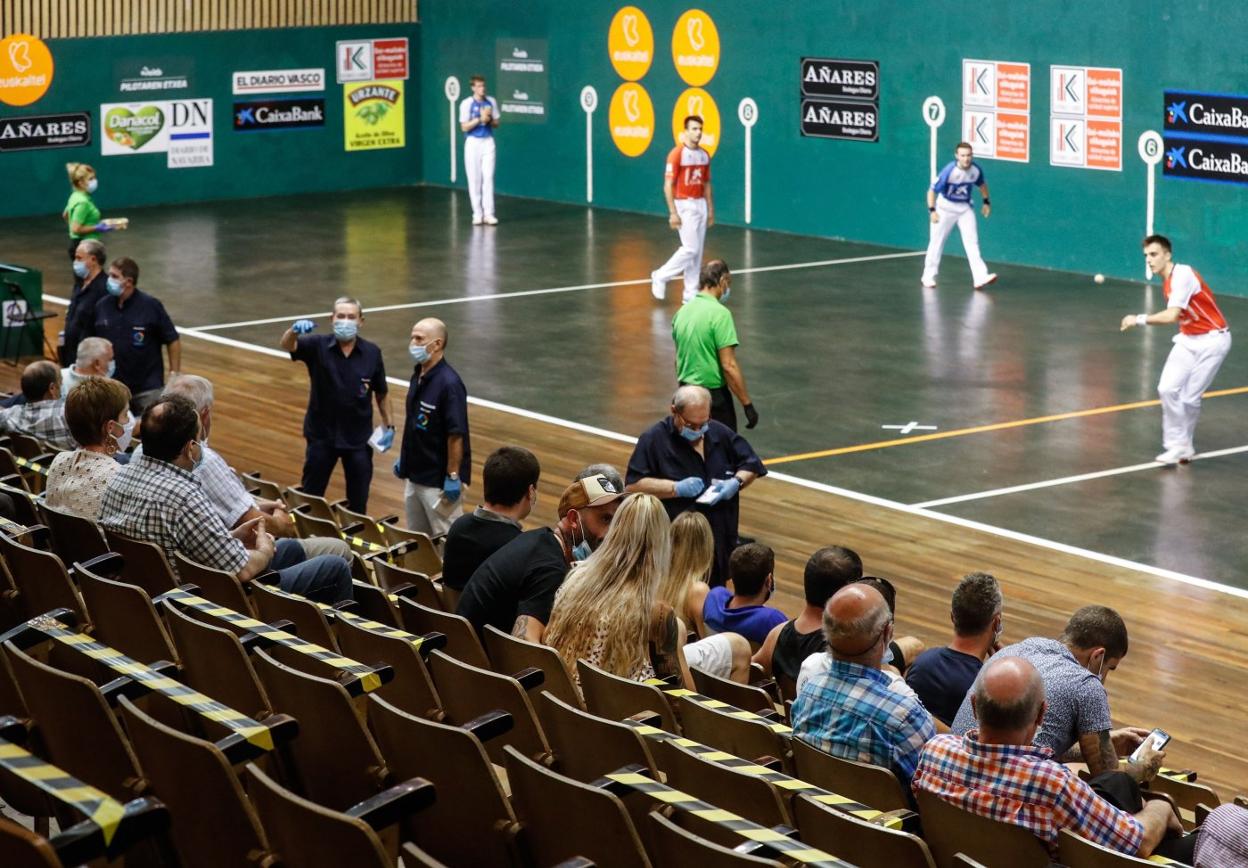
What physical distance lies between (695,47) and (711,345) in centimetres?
1693

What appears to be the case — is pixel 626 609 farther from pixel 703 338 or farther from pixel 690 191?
pixel 690 191

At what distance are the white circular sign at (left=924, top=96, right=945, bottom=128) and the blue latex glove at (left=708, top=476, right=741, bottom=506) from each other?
15.7 m

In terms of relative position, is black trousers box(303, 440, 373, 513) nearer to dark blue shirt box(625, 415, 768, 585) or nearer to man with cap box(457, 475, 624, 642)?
dark blue shirt box(625, 415, 768, 585)

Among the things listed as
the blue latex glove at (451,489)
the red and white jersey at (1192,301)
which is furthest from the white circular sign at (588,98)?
the blue latex glove at (451,489)

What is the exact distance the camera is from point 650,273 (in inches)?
961

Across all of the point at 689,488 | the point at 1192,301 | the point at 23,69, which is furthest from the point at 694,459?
the point at 23,69

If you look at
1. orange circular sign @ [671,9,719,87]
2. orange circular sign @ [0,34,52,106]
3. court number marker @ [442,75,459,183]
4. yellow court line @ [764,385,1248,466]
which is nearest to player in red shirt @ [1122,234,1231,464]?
yellow court line @ [764,385,1248,466]

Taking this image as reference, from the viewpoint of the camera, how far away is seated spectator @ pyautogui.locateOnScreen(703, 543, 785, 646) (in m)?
8.06

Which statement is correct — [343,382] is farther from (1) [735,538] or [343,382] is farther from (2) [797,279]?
(2) [797,279]

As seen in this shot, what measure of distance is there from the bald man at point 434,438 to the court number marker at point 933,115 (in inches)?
608

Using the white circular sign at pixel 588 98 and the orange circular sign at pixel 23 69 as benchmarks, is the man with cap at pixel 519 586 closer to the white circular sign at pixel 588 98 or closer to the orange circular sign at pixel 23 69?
the white circular sign at pixel 588 98

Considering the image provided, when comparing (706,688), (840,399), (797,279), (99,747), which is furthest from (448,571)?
(797,279)

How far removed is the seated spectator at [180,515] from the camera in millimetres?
7566

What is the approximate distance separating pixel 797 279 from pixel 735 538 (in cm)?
1289
